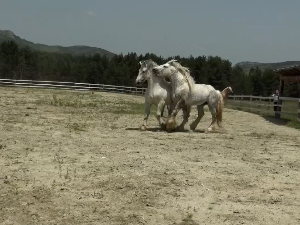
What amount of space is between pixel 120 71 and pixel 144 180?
2040 inches

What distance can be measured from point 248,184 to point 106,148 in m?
3.29

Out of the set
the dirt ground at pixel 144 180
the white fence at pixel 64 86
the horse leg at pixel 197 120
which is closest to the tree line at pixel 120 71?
the white fence at pixel 64 86

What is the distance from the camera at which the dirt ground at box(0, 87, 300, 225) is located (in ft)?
15.9

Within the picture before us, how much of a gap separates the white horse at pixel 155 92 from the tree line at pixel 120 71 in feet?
144

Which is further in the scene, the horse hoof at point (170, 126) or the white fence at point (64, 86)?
the white fence at point (64, 86)

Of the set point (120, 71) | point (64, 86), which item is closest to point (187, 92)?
point (64, 86)

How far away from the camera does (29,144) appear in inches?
341

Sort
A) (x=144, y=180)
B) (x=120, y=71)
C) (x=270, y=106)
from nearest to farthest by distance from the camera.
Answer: (x=144, y=180), (x=270, y=106), (x=120, y=71)

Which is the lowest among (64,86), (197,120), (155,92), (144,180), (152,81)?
(144,180)

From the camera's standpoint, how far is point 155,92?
472 inches

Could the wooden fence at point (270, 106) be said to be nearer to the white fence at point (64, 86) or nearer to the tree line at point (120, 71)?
the white fence at point (64, 86)

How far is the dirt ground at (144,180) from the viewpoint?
4855mm

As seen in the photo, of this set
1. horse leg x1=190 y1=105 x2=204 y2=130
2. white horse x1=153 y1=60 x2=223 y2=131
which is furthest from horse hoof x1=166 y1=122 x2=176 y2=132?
horse leg x1=190 y1=105 x2=204 y2=130

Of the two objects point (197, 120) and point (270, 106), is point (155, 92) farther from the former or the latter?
point (270, 106)
